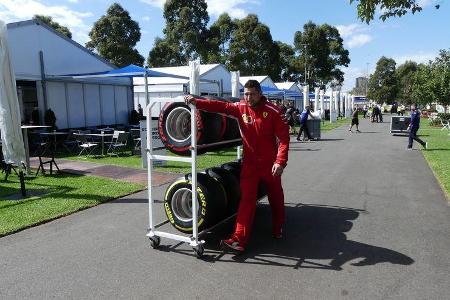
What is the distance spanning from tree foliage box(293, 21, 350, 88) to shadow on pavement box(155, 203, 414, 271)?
180 feet

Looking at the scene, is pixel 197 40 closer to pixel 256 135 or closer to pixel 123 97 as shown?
pixel 123 97

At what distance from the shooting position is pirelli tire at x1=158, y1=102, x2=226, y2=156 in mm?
4867

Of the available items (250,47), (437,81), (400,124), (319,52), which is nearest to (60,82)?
(400,124)

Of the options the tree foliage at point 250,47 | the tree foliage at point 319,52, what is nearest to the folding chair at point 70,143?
the tree foliage at point 250,47

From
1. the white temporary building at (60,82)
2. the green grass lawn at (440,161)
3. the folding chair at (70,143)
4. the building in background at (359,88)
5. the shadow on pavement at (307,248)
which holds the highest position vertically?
the building in background at (359,88)

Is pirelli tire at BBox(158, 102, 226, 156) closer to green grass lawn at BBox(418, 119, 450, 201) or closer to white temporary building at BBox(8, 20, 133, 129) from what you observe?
green grass lawn at BBox(418, 119, 450, 201)

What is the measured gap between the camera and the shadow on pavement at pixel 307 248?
15.0 feet

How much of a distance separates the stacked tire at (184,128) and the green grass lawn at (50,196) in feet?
9.10

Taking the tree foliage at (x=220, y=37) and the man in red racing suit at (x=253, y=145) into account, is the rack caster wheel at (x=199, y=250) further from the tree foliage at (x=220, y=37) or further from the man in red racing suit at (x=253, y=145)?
the tree foliage at (x=220, y=37)

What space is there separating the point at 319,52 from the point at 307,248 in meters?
58.2

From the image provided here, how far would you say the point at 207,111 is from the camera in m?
4.86

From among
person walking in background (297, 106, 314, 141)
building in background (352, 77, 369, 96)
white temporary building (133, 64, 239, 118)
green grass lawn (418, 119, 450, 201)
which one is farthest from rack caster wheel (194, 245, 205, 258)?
building in background (352, 77, 369, 96)

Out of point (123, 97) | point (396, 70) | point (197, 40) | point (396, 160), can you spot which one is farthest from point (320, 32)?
point (396, 160)

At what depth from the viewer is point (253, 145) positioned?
4.90 meters
